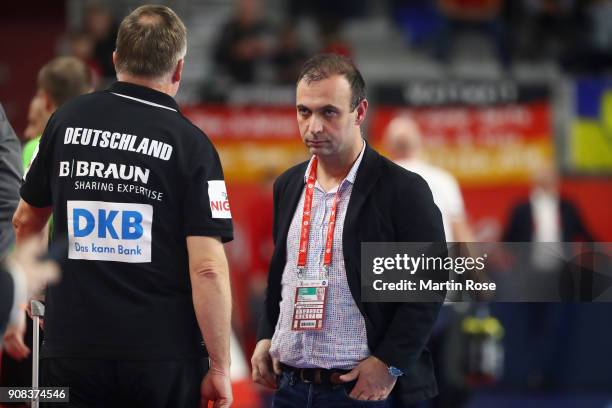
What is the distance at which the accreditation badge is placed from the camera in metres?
4.01

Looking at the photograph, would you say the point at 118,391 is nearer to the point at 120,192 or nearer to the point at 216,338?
the point at 216,338

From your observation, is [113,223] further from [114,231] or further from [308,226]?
[308,226]

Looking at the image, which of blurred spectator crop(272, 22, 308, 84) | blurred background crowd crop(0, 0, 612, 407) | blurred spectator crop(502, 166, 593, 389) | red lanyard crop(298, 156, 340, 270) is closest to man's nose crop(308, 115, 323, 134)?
red lanyard crop(298, 156, 340, 270)

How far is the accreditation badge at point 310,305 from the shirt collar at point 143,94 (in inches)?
32.6

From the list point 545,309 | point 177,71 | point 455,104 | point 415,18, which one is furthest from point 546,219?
point 177,71

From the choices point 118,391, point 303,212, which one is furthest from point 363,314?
point 118,391

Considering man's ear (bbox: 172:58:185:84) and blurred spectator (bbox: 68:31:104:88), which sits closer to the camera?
man's ear (bbox: 172:58:185:84)

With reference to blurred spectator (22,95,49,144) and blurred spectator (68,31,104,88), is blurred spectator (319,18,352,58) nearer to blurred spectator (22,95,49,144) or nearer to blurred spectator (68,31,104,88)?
blurred spectator (68,31,104,88)

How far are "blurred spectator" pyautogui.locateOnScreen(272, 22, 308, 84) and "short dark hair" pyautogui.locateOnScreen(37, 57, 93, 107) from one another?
24.3 ft

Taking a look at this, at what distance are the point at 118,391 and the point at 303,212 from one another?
95 centimetres

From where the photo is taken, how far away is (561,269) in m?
4.72

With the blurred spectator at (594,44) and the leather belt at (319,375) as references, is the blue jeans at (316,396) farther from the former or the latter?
the blurred spectator at (594,44)

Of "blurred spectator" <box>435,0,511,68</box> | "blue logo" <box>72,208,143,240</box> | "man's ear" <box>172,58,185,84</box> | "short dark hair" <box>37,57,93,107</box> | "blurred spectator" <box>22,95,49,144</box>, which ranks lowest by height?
"blue logo" <box>72,208,143,240</box>

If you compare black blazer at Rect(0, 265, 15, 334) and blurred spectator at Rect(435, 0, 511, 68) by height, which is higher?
blurred spectator at Rect(435, 0, 511, 68)
